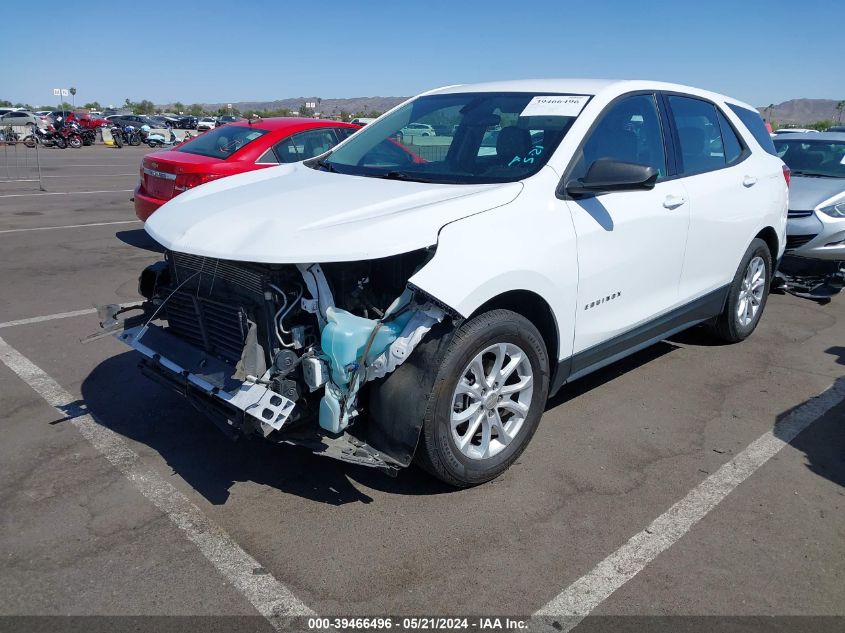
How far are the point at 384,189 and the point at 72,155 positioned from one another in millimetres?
29386

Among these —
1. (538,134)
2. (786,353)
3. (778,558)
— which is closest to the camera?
(778,558)

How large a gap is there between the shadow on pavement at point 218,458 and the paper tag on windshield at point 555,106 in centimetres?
219

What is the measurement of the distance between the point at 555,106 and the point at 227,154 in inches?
221

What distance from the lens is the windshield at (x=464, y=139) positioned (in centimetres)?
385

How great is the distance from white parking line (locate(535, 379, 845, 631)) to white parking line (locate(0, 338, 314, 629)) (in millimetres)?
1055

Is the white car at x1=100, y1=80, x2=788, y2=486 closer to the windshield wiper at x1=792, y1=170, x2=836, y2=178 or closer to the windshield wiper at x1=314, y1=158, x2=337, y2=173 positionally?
the windshield wiper at x1=314, y1=158, x2=337, y2=173

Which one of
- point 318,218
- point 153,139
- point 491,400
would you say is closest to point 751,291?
point 491,400

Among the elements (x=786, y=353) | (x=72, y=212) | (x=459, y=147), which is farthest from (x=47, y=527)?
(x=72, y=212)

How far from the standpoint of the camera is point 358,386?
3.09 metres

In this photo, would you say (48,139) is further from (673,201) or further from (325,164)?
(673,201)

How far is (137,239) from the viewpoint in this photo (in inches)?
394

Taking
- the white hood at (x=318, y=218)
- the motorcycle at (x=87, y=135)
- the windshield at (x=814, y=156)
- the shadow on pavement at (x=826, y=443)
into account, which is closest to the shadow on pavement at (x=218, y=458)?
the white hood at (x=318, y=218)

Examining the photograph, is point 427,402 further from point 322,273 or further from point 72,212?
point 72,212

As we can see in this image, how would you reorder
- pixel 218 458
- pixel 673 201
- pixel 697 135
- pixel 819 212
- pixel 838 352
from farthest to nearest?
pixel 819 212 → pixel 838 352 → pixel 697 135 → pixel 673 201 → pixel 218 458
